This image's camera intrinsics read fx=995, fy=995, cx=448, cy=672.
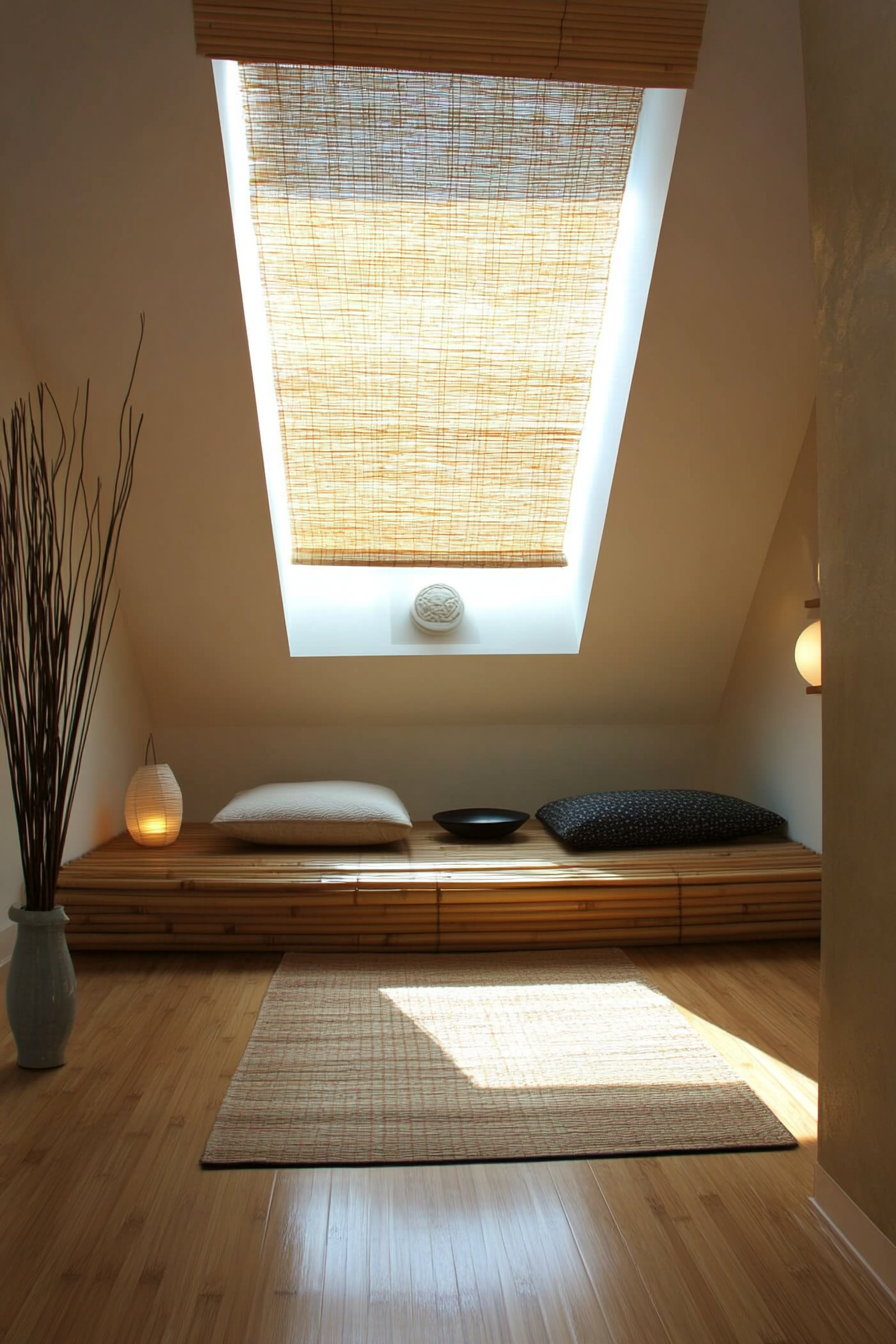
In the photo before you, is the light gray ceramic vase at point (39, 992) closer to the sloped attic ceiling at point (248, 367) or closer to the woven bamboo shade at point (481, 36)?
the sloped attic ceiling at point (248, 367)

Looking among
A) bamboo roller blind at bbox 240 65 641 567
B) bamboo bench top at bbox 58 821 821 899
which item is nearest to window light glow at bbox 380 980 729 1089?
bamboo bench top at bbox 58 821 821 899

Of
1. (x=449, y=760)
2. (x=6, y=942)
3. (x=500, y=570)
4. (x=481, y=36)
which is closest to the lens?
(x=481, y=36)

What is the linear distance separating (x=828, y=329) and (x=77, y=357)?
2.26 meters

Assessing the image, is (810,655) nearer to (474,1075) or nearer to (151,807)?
(474,1075)

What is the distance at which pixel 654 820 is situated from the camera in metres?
3.52

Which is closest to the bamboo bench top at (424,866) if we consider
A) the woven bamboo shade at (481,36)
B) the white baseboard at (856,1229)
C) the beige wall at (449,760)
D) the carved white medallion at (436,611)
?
the beige wall at (449,760)

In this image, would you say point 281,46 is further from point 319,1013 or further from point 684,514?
point 319,1013

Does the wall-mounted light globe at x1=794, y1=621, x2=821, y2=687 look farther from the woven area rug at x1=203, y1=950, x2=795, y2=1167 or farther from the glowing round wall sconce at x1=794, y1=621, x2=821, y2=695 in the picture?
the woven area rug at x1=203, y1=950, x2=795, y2=1167

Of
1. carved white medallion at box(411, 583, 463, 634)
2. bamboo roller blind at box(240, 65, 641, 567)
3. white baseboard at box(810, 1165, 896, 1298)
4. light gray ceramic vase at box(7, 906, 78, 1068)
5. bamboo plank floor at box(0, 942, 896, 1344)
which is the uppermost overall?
bamboo roller blind at box(240, 65, 641, 567)

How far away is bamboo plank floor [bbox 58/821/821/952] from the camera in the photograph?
3033 mm

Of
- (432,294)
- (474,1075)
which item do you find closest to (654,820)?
(474,1075)

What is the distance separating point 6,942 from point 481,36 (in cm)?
273

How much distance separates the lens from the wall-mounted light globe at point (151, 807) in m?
3.49

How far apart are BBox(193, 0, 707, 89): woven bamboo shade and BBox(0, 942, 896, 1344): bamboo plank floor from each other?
2.37m
